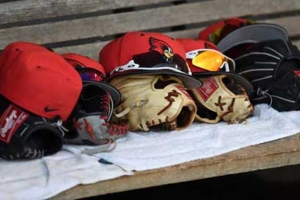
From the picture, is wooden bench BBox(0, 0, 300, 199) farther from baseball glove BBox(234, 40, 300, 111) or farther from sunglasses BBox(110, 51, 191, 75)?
sunglasses BBox(110, 51, 191, 75)

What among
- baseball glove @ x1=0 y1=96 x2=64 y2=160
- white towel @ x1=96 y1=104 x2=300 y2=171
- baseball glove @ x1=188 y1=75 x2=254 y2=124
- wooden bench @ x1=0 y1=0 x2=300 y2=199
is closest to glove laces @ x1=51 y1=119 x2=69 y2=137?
baseball glove @ x1=0 y1=96 x2=64 y2=160

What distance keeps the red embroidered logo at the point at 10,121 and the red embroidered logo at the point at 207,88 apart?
0.58 meters

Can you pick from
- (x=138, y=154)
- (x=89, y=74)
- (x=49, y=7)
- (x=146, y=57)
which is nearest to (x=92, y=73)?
(x=89, y=74)

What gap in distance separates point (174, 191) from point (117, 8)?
2.31ft

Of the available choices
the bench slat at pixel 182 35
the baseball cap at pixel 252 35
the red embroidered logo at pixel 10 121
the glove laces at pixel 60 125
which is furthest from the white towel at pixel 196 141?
the bench slat at pixel 182 35

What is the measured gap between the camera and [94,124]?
1.70m

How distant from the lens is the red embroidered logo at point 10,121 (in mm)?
1600

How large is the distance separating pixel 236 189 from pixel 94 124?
753 millimetres

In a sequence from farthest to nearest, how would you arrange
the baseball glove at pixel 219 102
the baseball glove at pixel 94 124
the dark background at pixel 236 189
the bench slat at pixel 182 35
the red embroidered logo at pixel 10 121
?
the bench slat at pixel 182 35 → the dark background at pixel 236 189 → the baseball glove at pixel 219 102 → the baseball glove at pixel 94 124 → the red embroidered logo at pixel 10 121

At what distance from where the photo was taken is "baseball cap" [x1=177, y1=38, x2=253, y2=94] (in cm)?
196

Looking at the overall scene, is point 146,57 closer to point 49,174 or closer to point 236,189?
point 49,174

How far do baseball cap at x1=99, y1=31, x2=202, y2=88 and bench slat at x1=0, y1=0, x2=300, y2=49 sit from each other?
1.08 ft

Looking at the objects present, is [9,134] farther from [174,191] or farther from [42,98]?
[174,191]

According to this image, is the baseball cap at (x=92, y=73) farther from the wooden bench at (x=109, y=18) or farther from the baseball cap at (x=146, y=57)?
the wooden bench at (x=109, y=18)
